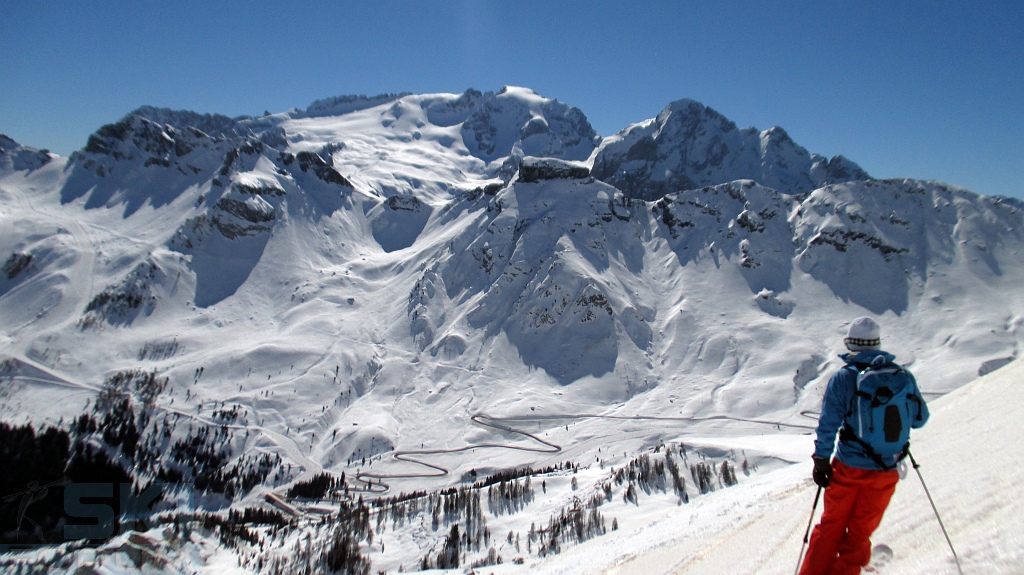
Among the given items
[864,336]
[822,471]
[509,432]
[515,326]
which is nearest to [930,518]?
[822,471]

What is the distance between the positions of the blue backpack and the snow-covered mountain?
3762 inches

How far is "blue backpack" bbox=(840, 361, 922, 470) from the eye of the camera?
322 inches

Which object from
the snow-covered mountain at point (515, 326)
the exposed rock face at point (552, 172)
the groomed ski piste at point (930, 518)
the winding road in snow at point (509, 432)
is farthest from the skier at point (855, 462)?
the exposed rock face at point (552, 172)

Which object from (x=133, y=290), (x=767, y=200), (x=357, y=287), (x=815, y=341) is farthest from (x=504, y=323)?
(x=133, y=290)

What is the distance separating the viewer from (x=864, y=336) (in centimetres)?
902

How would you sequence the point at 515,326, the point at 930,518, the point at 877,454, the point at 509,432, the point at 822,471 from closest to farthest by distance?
1. the point at 877,454
2. the point at 822,471
3. the point at 930,518
4. the point at 509,432
5. the point at 515,326

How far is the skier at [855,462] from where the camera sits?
8.21 metres

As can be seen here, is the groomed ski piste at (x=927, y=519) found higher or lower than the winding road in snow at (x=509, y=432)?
lower

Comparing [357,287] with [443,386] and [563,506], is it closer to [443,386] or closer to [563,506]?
[443,386]

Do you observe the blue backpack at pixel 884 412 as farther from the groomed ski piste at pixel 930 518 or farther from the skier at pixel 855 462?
the groomed ski piste at pixel 930 518

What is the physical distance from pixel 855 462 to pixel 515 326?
489 ft

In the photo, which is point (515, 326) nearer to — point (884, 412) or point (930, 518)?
point (930, 518)

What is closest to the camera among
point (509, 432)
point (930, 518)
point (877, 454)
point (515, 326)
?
point (877, 454)

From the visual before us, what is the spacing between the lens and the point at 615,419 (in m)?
122
